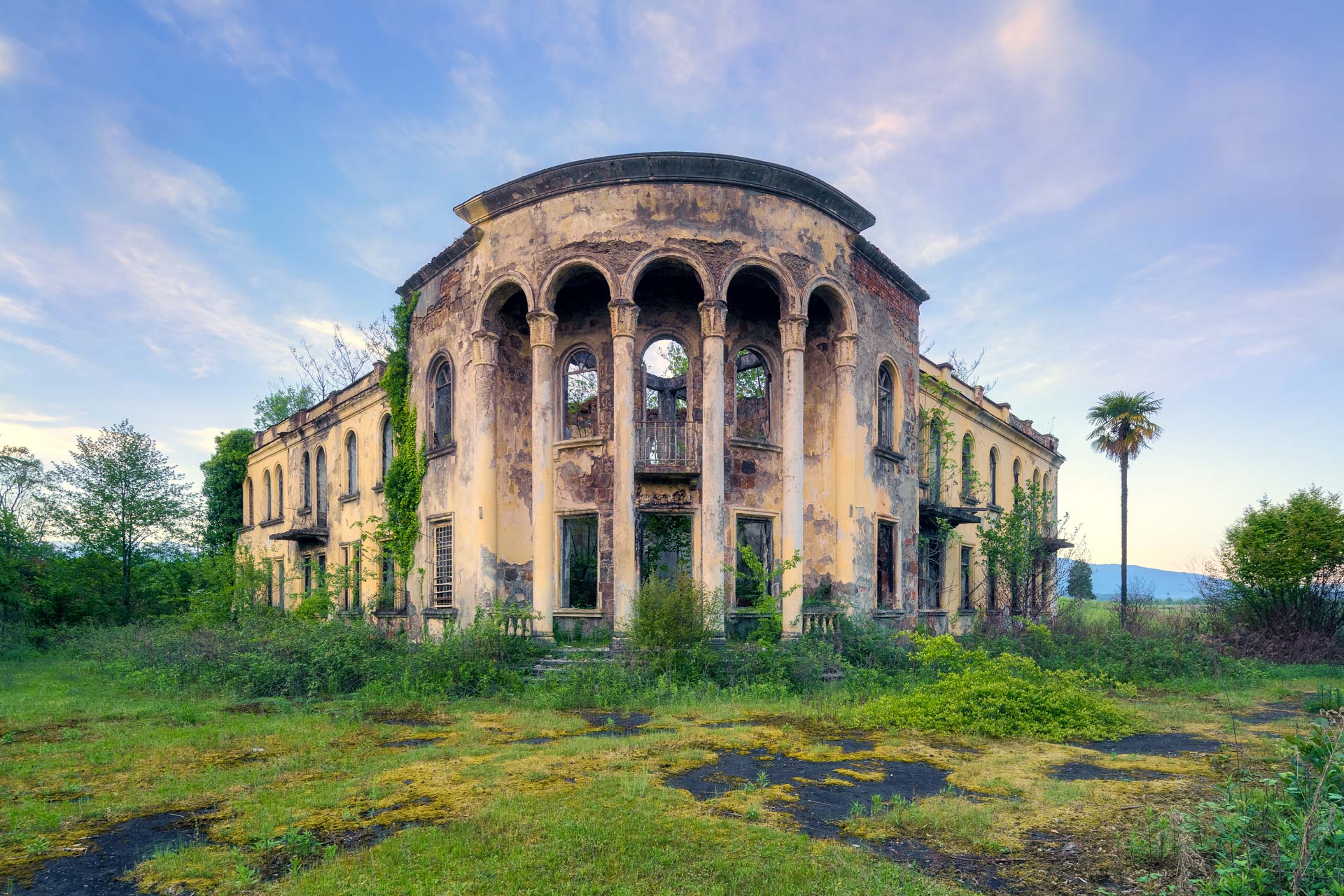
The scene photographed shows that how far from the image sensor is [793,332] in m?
15.6

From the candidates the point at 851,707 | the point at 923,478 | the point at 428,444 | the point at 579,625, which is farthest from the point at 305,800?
the point at 923,478

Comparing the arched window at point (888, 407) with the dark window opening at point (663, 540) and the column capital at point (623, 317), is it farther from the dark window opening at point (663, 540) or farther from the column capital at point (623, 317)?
the column capital at point (623, 317)

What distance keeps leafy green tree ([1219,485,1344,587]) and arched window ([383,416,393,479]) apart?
21.8 m

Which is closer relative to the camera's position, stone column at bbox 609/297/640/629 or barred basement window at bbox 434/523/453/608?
stone column at bbox 609/297/640/629

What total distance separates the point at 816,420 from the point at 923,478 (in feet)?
17.6

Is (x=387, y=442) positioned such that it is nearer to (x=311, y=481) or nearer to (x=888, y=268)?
(x=311, y=481)

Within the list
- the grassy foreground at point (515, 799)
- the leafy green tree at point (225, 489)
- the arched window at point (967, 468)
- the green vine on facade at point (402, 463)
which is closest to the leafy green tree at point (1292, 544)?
the arched window at point (967, 468)

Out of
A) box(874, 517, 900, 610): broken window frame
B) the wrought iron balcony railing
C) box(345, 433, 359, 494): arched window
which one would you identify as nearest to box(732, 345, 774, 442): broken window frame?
the wrought iron balcony railing

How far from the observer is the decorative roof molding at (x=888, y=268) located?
17203mm

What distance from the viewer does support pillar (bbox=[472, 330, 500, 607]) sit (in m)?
15.9

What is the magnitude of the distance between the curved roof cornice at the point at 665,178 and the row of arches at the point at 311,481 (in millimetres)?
8309

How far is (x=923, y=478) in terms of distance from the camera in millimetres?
21266

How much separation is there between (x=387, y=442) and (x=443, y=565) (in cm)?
582

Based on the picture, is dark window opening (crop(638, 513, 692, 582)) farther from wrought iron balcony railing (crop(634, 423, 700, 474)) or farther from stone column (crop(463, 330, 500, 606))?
stone column (crop(463, 330, 500, 606))
